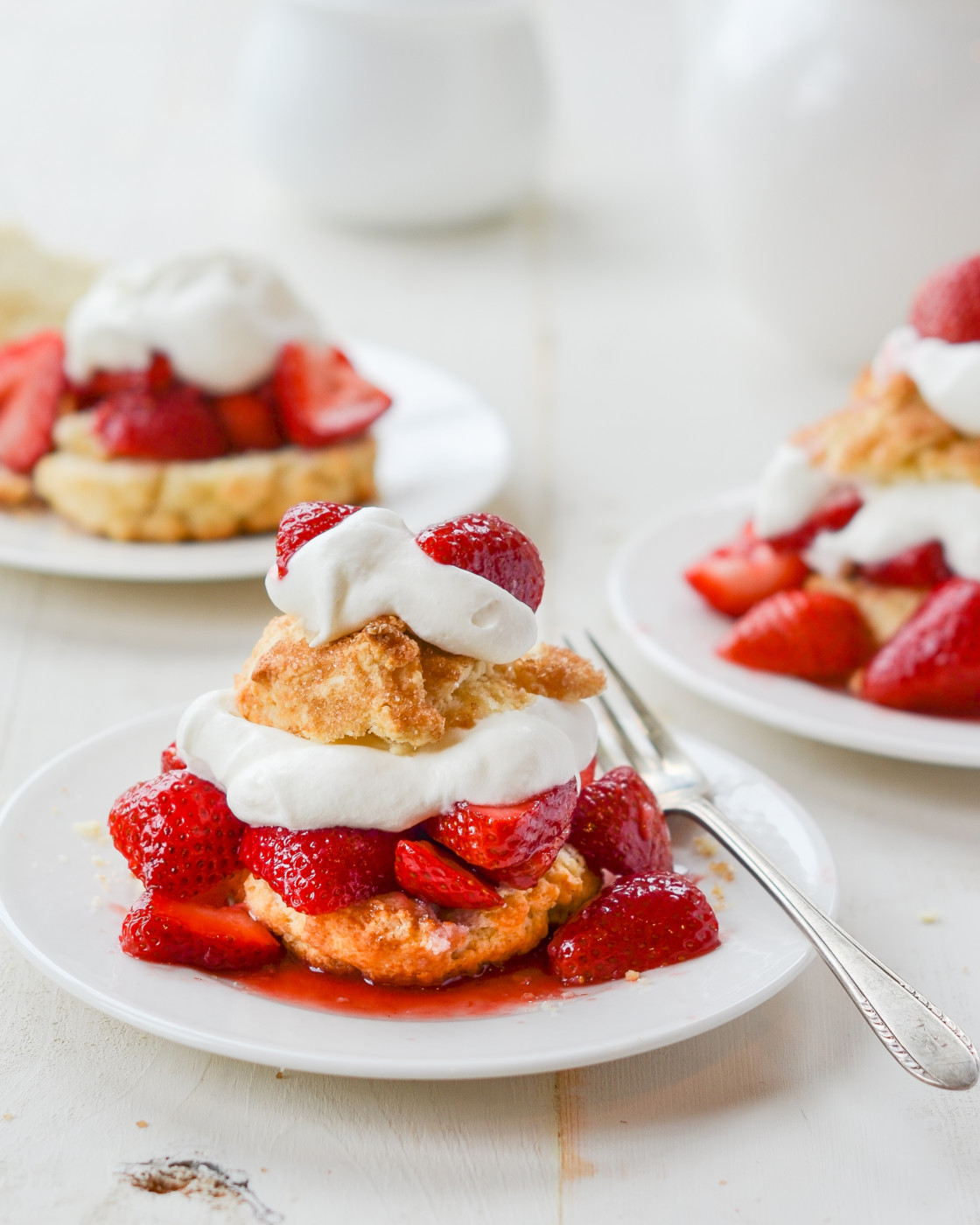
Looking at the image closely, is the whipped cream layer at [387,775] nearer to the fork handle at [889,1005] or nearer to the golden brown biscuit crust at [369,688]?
the golden brown biscuit crust at [369,688]

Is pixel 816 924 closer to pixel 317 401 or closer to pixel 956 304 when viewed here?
pixel 956 304

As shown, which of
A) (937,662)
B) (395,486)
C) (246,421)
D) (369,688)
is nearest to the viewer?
(369,688)

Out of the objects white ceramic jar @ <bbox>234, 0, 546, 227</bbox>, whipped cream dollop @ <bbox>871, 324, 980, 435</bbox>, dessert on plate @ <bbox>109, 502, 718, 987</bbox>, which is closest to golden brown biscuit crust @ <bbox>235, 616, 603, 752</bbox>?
dessert on plate @ <bbox>109, 502, 718, 987</bbox>

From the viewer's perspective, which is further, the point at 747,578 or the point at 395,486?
the point at 395,486

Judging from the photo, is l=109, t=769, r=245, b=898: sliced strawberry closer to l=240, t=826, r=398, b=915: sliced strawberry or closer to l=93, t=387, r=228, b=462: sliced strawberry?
l=240, t=826, r=398, b=915: sliced strawberry

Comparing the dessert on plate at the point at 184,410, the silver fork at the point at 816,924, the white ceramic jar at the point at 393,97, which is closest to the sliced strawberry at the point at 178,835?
the silver fork at the point at 816,924

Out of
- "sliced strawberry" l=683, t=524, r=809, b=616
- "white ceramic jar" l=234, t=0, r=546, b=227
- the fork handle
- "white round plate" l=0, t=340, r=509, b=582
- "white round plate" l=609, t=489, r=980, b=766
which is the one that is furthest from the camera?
"white ceramic jar" l=234, t=0, r=546, b=227

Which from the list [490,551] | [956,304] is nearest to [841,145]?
[956,304]
